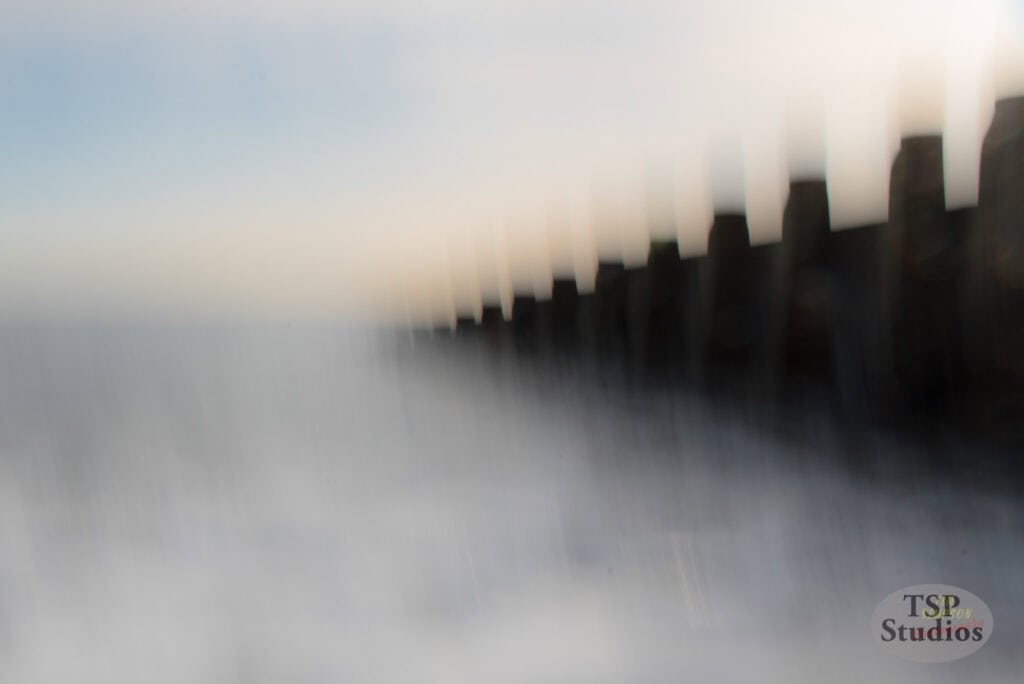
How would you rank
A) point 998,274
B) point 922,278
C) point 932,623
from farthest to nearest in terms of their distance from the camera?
point 922,278
point 998,274
point 932,623

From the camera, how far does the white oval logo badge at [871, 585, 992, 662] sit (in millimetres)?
2330

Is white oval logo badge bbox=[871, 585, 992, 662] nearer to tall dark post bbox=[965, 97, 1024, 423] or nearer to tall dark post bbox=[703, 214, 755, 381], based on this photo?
tall dark post bbox=[965, 97, 1024, 423]

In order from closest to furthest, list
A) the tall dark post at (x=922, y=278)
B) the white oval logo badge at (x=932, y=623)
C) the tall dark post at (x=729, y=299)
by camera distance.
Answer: the white oval logo badge at (x=932, y=623), the tall dark post at (x=922, y=278), the tall dark post at (x=729, y=299)

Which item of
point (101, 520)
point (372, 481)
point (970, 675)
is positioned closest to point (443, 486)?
point (372, 481)

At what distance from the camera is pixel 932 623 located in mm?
2338

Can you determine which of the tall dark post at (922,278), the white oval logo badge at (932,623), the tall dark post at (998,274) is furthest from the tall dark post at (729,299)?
the white oval logo badge at (932,623)

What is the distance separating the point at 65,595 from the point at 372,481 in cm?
73

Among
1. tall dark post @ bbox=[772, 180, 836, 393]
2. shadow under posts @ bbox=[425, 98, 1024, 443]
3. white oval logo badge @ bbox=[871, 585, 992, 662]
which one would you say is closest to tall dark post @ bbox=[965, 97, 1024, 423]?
shadow under posts @ bbox=[425, 98, 1024, 443]

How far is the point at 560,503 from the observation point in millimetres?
2633

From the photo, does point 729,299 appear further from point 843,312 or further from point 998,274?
point 998,274

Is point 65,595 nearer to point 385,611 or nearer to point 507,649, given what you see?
point 385,611

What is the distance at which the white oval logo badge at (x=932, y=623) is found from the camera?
91.7 inches

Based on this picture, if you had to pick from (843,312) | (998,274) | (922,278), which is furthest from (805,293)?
(998,274)

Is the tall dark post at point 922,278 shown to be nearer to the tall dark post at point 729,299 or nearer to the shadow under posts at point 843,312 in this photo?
the shadow under posts at point 843,312
